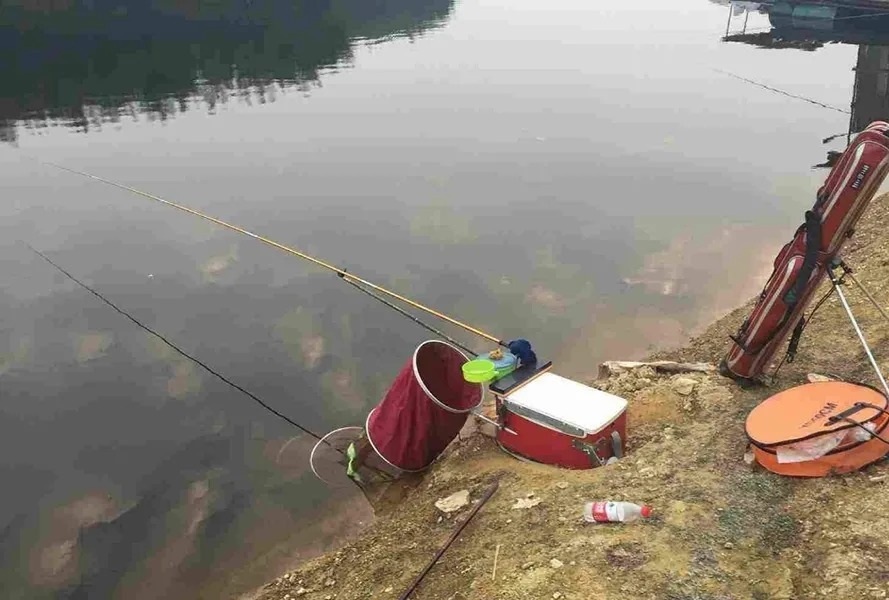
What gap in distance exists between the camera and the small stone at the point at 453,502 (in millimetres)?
6738

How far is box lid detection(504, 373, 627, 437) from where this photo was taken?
21.4 ft

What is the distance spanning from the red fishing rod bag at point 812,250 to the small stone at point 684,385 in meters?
0.50

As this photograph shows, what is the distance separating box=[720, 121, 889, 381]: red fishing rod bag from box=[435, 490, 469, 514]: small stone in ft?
11.6

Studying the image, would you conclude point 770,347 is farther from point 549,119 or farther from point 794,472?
point 549,119

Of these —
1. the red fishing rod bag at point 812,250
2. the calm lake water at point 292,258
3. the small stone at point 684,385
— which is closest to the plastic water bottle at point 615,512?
the small stone at point 684,385

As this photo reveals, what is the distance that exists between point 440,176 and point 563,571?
60.5 ft

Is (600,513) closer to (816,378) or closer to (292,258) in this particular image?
(816,378)

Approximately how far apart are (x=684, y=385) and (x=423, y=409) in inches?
128

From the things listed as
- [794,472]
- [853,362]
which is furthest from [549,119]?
[794,472]

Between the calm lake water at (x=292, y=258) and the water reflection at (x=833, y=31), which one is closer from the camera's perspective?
the calm lake water at (x=292, y=258)

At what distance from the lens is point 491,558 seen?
5.59 m

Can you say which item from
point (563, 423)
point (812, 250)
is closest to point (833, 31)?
point (812, 250)

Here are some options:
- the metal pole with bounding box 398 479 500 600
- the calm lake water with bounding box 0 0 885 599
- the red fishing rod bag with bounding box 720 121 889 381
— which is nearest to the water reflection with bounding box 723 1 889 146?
the calm lake water with bounding box 0 0 885 599

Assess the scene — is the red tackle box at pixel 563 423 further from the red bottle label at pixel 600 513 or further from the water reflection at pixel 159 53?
the water reflection at pixel 159 53
